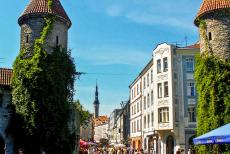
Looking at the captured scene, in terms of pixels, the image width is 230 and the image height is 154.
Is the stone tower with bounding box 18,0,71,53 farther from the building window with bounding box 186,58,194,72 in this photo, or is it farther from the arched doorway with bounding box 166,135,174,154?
the arched doorway with bounding box 166,135,174,154

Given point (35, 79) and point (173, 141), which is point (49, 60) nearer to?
point (35, 79)

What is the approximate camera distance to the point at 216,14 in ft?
103

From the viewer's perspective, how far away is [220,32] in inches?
1220

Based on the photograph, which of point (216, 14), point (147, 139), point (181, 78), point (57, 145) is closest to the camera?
point (57, 145)

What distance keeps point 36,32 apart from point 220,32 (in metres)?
14.8

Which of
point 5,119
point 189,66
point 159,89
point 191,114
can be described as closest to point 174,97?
point 191,114

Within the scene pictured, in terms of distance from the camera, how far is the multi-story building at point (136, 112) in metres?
60.8

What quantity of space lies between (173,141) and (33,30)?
22286 millimetres

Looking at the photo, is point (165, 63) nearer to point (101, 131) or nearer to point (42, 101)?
point (42, 101)

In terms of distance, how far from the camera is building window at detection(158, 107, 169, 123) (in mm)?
45188

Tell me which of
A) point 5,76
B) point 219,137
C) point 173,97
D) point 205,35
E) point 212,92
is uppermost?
point 205,35

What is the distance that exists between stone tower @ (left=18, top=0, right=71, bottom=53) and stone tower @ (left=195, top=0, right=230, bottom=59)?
38.3 feet

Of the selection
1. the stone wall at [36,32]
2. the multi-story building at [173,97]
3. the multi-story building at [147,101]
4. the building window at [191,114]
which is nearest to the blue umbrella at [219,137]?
A: the stone wall at [36,32]

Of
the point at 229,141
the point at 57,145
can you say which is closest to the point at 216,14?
the point at 57,145
